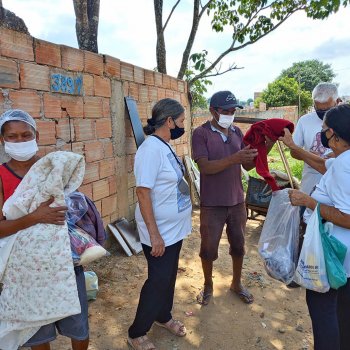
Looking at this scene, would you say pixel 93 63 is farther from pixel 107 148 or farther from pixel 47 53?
pixel 107 148

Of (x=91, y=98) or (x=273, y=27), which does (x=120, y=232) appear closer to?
(x=91, y=98)

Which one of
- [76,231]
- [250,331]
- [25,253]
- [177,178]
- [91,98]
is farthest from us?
[91,98]

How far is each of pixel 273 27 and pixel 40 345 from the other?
737 centimetres

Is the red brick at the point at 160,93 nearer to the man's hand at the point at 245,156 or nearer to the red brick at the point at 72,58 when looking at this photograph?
the red brick at the point at 72,58

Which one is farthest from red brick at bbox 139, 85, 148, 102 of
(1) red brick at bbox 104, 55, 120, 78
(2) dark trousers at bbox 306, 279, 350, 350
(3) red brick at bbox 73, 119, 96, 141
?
(2) dark trousers at bbox 306, 279, 350, 350

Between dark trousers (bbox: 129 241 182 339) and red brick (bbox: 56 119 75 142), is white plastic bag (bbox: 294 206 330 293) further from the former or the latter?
red brick (bbox: 56 119 75 142)

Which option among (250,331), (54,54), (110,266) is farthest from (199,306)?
(54,54)

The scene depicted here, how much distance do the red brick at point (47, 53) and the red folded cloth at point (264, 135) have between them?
189 centimetres

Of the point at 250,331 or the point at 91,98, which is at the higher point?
the point at 91,98

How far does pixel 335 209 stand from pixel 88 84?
282cm

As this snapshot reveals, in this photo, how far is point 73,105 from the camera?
11.2ft

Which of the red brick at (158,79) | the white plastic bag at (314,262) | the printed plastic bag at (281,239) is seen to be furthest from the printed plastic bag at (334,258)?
the red brick at (158,79)

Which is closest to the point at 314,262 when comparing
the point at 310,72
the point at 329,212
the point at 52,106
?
the point at 329,212

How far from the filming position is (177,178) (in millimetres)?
2305
